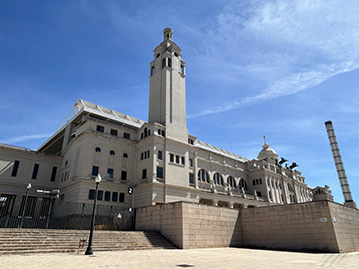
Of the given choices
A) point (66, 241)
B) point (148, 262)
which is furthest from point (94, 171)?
point (148, 262)

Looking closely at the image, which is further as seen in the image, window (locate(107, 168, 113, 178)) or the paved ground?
window (locate(107, 168, 113, 178))

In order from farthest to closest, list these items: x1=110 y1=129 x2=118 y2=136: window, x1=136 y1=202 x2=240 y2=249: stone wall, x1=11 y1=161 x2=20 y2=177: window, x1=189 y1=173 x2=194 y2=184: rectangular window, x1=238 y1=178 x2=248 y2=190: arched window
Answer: x1=238 y1=178 x2=248 y2=190: arched window → x1=189 y1=173 x2=194 y2=184: rectangular window → x1=110 y1=129 x2=118 y2=136: window → x1=11 y1=161 x2=20 y2=177: window → x1=136 y1=202 x2=240 y2=249: stone wall

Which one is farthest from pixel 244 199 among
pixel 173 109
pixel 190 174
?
pixel 173 109

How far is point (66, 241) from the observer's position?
63.3 feet

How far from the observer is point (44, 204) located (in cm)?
4109

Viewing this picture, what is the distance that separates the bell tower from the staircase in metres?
22.1

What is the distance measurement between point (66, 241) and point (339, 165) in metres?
62.5

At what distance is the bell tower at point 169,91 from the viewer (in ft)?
149

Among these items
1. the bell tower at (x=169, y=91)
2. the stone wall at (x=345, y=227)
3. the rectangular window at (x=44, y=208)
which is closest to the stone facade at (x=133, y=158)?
the bell tower at (x=169, y=91)

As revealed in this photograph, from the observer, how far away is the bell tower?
4541 cm

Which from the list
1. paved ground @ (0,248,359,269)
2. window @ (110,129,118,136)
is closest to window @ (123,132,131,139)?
window @ (110,129,118,136)

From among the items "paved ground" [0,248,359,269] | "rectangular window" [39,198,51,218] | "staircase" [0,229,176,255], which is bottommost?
"paved ground" [0,248,359,269]

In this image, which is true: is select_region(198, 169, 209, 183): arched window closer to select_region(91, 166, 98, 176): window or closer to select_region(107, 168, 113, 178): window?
select_region(107, 168, 113, 178): window

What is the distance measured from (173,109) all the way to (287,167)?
156 ft
